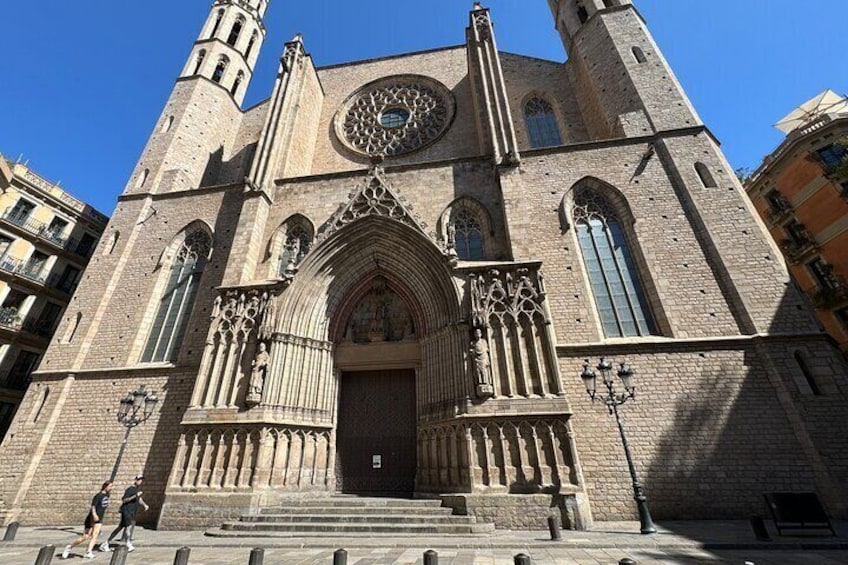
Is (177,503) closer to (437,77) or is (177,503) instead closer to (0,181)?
(0,181)

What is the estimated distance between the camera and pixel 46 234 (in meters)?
17.9

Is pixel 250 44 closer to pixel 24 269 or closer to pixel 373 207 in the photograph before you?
pixel 24 269

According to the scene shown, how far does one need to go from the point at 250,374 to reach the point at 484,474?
6554mm

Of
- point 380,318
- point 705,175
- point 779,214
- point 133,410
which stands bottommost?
point 133,410

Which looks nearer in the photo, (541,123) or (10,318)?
(10,318)

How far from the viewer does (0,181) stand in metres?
14.9

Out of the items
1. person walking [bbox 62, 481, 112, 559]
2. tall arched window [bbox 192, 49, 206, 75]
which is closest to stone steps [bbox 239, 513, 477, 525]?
person walking [bbox 62, 481, 112, 559]

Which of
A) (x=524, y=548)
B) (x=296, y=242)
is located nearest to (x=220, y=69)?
(x=296, y=242)

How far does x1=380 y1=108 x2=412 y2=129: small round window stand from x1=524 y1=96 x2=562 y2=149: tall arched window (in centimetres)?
625

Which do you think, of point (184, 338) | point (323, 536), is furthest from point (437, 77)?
point (323, 536)

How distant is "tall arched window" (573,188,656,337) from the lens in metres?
10.2

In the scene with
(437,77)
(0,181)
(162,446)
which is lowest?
(162,446)

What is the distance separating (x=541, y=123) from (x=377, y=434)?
1597 cm

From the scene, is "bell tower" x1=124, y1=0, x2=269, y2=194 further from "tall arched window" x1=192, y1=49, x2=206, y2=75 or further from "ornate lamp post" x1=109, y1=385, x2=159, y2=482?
"ornate lamp post" x1=109, y1=385, x2=159, y2=482
